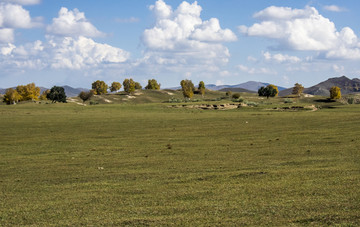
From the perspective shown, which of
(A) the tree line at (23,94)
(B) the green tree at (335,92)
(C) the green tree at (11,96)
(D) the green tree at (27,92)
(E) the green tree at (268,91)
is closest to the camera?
(A) the tree line at (23,94)

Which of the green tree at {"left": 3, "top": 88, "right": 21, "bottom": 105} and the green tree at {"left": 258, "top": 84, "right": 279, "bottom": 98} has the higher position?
the green tree at {"left": 258, "top": 84, "right": 279, "bottom": 98}

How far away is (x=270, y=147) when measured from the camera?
28328 mm

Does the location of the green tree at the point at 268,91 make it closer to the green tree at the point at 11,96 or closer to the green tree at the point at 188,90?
the green tree at the point at 188,90

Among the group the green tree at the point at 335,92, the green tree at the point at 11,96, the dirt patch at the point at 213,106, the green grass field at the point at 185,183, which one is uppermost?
the green tree at the point at 335,92

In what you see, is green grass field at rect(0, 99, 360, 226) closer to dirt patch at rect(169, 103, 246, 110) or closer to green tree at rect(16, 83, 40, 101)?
dirt patch at rect(169, 103, 246, 110)

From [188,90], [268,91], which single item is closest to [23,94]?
[188,90]

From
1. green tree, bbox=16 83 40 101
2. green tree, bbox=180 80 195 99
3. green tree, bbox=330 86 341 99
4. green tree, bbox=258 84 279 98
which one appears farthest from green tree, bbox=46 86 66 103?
green tree, bbox=330 86 341 99

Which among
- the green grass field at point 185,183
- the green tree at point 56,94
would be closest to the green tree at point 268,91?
the green tree at point 56,94

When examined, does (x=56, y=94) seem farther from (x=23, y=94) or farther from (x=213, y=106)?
(x=213, y=106)

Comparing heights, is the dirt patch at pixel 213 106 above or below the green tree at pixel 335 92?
below

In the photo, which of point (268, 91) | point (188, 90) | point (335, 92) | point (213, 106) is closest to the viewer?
point (213, 106)

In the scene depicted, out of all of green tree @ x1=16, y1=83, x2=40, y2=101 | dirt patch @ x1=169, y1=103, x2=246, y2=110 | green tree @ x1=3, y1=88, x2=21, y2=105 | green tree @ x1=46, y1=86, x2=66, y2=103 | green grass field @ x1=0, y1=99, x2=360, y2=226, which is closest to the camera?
green grass field @ x1=0, y1=99, x2=360, y2=226

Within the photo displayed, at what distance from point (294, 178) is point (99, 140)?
74.5 ft

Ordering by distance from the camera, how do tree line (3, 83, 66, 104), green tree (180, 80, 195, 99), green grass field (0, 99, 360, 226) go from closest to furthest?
1. green grass field (0, 99, 360, 226)
2. tree line (3, 83, 66, 104)
3. green tree (180, 80, 195, 99)
